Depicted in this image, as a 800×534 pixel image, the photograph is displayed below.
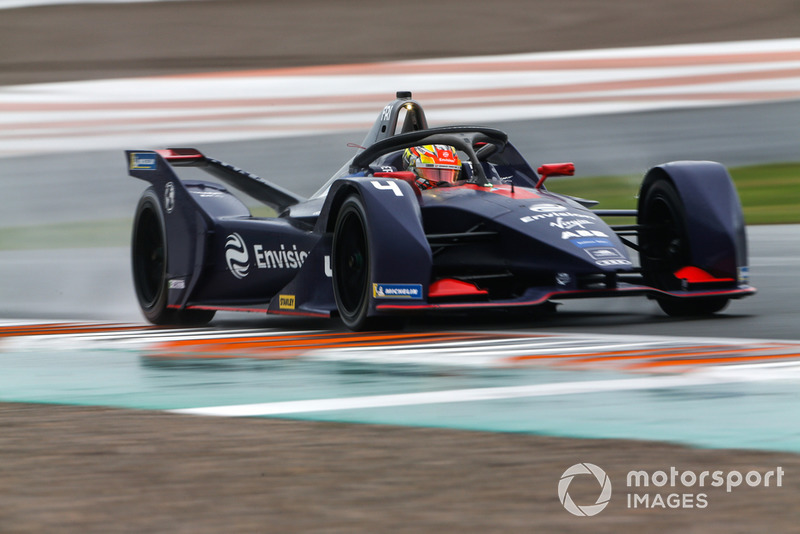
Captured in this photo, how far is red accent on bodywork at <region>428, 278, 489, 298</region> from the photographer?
7.66m

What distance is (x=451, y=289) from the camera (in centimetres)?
769

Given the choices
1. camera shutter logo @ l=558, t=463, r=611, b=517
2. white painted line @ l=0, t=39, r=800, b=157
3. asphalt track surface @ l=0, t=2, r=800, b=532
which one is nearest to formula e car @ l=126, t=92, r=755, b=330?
asphalt track surface @ l=0, t=2, r=800, b=532

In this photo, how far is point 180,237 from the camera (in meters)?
10.0

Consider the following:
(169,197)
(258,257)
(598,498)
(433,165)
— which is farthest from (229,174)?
(598,498)

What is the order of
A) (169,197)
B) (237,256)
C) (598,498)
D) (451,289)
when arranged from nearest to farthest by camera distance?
(598,498) < (451,289) < (237,256) < (169,197)

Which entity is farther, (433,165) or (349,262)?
(433,165)

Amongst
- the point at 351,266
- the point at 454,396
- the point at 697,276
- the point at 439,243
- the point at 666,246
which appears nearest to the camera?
the point at 454,396

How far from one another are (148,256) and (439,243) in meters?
3.52

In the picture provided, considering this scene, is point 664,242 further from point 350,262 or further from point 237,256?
point 237,256

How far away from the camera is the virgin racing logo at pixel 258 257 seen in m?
8.95

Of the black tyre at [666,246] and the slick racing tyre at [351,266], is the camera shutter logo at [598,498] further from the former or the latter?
the black tyre at [666,246]

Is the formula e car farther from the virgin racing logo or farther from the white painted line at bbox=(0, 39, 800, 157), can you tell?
the white painted line at bbox=(0, 39, 800, 157)

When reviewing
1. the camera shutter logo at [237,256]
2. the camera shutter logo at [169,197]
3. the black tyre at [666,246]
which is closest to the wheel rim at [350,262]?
the camera shutter logo at [237,256]

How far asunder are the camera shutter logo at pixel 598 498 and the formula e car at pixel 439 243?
3.70 m
